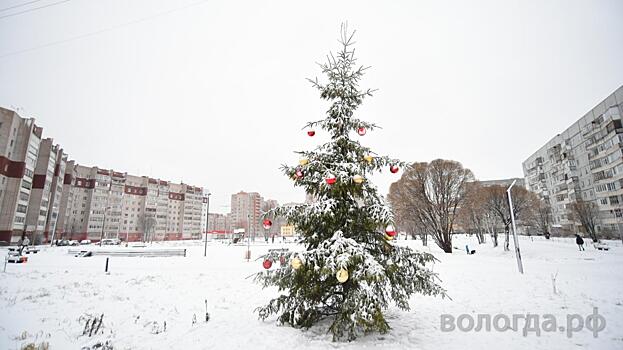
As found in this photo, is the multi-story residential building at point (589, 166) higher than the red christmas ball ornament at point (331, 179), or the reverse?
the multi-story residential building at point (589, 166)

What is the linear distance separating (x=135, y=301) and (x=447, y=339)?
1089cm

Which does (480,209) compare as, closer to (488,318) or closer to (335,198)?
(488,318)

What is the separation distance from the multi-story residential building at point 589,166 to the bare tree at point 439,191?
97.8 feet

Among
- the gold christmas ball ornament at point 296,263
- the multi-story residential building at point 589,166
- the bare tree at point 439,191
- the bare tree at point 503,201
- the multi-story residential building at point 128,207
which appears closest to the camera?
the gold christmas ball ornament at point 296,263

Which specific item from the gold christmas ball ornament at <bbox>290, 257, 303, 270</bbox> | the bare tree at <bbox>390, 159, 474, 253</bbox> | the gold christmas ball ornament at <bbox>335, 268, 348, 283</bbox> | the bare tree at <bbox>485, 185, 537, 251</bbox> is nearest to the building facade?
the gold christmas ball ornament at <bbox>290, 257, 303, 270</bbox>

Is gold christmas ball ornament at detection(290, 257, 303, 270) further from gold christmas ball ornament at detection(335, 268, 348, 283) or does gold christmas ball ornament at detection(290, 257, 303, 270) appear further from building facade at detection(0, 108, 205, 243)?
building facade at detection(0, 108, 205, 243)

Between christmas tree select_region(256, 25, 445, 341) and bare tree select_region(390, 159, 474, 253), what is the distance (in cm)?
2422

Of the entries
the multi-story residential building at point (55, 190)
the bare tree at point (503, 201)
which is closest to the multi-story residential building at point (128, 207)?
the multi-story residential building at point (55, 190)

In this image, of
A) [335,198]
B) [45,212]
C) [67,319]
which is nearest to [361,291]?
[335,198]

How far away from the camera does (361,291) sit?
5227 millimetres

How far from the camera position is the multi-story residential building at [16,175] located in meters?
39.4

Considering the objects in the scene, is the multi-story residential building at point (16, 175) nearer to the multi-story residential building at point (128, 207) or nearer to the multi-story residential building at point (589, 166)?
the multi-story residential building at point (128, 207)

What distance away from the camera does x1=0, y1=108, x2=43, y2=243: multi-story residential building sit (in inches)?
1551

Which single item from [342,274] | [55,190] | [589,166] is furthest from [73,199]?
[589,166]
